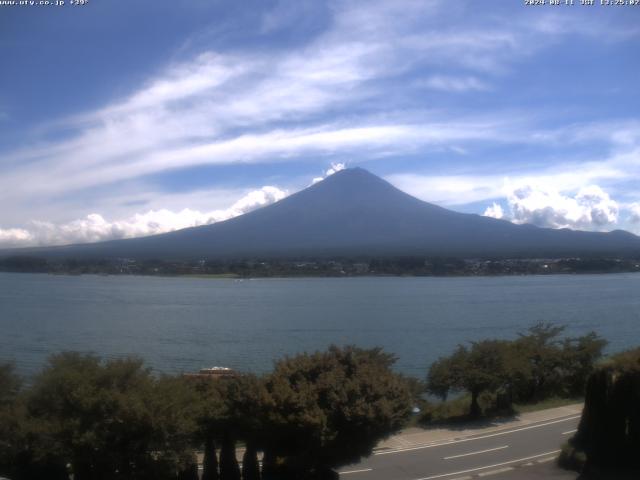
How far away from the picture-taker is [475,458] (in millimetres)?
10172

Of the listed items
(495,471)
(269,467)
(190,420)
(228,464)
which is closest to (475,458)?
(495,471)

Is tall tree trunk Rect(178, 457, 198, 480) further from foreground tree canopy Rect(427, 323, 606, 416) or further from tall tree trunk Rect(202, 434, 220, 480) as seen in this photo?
foreground tree canopy Rect(427, 323, 606, 416)

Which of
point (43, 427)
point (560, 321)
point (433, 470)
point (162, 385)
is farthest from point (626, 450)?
point (560, 321)

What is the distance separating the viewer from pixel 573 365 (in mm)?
17000

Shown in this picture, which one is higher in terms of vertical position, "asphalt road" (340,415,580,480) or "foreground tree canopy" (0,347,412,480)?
"foreground tree canopy" (0,347,412,480)

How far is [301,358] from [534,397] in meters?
9.35

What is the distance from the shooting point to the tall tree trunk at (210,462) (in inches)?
324

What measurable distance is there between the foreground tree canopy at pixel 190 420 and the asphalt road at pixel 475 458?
1586 mm

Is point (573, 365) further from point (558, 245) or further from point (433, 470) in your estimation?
point (558, 245)

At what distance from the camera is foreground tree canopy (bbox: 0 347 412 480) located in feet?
24.3

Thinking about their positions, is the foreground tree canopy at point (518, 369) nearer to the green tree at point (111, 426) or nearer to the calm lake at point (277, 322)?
the calm lake at point (277, 322)

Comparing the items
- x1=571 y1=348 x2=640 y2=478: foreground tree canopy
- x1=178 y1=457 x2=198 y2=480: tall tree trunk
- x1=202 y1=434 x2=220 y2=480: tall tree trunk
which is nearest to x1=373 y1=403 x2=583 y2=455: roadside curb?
x1=202 y1=434 x2=220 y2=480: tall tree trunk

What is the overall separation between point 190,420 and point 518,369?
911 centimetres

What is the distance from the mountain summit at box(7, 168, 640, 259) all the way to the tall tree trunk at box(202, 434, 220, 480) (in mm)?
83163
